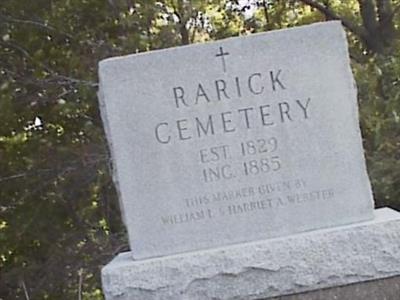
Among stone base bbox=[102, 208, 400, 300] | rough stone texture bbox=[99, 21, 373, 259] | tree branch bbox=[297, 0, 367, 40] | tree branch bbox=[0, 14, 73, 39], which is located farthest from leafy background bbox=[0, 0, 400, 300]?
stone base bbox=[102, 208, 400, 300]

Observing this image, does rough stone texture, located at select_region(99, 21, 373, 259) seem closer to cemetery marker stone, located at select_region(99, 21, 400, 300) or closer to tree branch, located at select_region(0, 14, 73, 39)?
cemetery marker stone, located at select_region(99, 21, 400, 300)

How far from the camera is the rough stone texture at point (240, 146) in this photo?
4156 millimetres

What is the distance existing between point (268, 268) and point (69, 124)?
402 centimetres

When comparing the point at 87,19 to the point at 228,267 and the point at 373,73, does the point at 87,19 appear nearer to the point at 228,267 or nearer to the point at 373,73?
the point at 373,73

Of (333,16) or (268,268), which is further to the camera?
(333,16)

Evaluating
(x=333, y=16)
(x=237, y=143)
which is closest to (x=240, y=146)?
(x=237, y=143)

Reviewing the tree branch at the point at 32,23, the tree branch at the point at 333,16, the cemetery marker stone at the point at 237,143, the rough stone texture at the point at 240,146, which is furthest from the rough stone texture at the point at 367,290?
the tree branch at the point at 333,16

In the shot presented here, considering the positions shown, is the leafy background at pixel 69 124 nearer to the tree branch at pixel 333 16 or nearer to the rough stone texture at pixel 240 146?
the tree branch at pixel 333 16

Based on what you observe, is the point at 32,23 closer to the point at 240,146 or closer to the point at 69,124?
the point at 69,124

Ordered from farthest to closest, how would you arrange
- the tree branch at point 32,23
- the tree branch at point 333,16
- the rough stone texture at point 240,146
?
the tree branch at point 333,16 → the tree branch at point 32,23 → the rough stone texture at point 240,146

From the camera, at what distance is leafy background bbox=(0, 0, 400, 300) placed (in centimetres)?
720

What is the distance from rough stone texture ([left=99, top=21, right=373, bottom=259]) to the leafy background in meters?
2.84

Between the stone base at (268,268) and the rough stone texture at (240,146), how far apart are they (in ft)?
0.36

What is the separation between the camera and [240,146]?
4.16 meters
